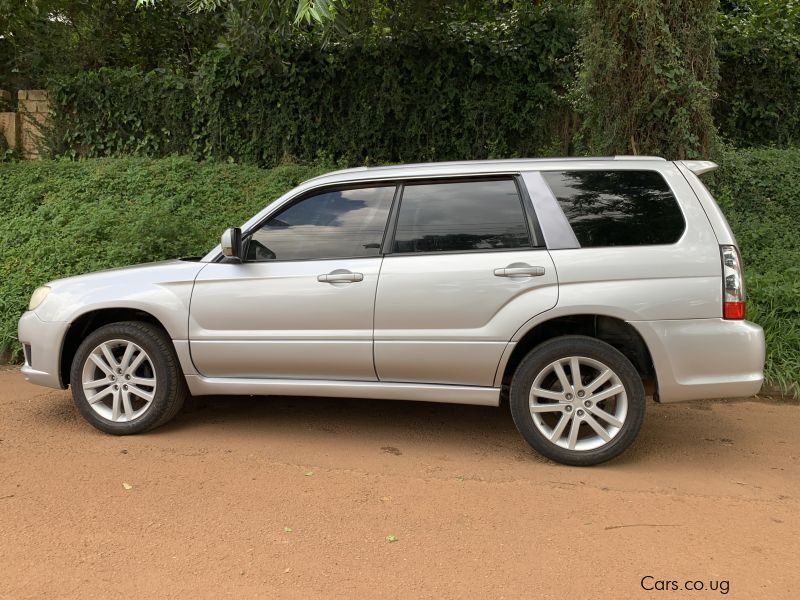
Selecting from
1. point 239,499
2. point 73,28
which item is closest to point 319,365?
point 239,499

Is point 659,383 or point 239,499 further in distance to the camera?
point 659,383

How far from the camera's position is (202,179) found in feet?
34.8

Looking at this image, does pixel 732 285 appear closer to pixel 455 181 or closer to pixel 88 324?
pixel 455 181


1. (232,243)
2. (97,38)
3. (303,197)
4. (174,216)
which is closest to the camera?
(232,243)

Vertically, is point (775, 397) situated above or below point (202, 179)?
below

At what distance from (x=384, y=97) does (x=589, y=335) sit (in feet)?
24.8

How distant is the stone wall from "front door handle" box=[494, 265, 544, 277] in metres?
10.9

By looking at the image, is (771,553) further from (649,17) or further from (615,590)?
(649,17)

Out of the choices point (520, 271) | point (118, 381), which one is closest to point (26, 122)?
point (118, 381)

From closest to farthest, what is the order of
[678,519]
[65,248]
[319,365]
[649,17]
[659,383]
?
[678,519]
[659,383]
[319,365]
[649,17]
[65,248]

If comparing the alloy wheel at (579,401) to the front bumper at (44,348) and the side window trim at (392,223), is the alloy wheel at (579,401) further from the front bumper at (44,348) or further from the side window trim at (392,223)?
the front bumper at (44,348)

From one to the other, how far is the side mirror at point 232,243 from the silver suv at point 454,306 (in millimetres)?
15

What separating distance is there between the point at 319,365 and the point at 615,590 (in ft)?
7.56

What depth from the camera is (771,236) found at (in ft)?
26.8
